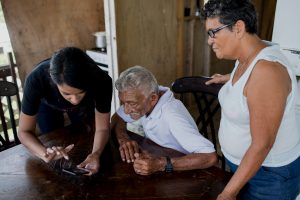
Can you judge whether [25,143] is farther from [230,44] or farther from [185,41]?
[185,41]

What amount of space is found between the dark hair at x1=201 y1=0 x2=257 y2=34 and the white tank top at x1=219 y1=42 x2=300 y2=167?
107 millimetres

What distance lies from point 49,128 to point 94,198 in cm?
92

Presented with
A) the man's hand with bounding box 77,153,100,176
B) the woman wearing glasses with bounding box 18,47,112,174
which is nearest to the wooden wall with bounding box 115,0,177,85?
the woman wearing glasses with bounding box 18,47,112,174

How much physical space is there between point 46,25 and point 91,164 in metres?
2.03

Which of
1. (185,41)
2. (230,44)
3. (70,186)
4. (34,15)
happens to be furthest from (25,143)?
(185,41)

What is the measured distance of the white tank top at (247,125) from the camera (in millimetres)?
1003

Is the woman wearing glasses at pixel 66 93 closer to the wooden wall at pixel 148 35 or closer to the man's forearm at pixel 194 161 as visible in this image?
the man's forearm at pixel 194 161

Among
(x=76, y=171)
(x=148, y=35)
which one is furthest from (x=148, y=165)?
(x=148, y=35)

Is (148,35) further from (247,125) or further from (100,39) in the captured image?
(247,125)

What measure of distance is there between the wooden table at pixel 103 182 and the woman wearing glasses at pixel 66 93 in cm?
6

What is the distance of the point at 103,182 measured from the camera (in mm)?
1161

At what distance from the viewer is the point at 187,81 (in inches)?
66.5

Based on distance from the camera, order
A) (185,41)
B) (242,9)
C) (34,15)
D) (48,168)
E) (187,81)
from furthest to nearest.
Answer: (185,41) < (34,15) < (187,81) < (48,168) < (242,9)

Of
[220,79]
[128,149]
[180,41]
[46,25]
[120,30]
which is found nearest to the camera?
[128,149]
